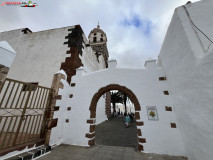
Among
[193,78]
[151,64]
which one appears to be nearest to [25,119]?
[193,78]

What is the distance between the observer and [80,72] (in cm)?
589

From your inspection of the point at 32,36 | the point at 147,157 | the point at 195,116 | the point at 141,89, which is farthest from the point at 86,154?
the point at 32,36

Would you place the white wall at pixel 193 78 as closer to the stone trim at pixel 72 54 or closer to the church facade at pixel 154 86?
the church facade at pixel 154 86

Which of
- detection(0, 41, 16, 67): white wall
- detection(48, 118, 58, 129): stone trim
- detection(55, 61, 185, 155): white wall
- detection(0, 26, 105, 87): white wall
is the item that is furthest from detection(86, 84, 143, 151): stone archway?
detection(0, 41, 16, 67): white wall

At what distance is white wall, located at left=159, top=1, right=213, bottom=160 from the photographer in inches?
93.9

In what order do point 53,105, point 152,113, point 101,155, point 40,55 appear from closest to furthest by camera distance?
point 101,155 < point 152,113 < point 53,105 < point 40,55

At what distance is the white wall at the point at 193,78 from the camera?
238cm

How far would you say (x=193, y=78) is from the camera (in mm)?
2811

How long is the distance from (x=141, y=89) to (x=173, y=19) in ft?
10.4

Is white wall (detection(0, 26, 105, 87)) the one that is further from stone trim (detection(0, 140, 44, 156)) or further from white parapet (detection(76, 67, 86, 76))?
stone trim (detection(0, 140, 44, 156))

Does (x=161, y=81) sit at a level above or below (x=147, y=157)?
above

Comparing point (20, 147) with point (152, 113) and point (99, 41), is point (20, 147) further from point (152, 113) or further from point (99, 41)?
point (99, 41)

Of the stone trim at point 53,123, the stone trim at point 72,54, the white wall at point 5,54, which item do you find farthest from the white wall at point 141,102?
the white wall at point 5,54

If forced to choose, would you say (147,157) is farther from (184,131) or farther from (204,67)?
(204,67)
